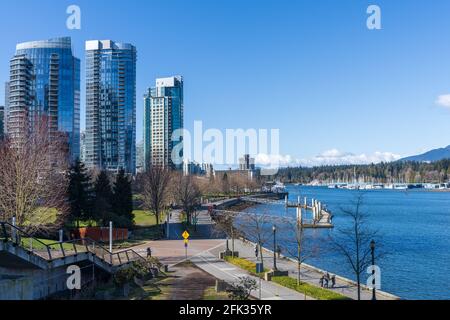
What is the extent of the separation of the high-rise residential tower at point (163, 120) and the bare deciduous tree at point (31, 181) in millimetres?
101949

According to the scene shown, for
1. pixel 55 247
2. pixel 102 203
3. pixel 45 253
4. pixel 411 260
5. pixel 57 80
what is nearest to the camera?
pixel 45 253

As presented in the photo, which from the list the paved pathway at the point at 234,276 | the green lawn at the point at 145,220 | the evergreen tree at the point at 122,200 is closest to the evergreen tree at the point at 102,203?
the evergreen tree at the point at 122,200

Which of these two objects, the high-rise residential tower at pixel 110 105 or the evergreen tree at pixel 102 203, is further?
the high-rise residential tower at pixel 110 105

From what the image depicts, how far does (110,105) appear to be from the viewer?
485ft

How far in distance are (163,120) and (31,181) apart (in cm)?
12126

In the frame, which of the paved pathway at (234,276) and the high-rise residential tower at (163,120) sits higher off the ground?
the high-rise residential tower at (163,120)

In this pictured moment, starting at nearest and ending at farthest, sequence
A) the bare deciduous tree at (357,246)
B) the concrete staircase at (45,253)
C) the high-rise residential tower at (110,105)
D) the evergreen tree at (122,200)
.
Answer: the concrete staircase at (45,253), the bare deciduous tree at (357,246), the evergreen tree at (122,200), the high-rise residential tower at (110,105)

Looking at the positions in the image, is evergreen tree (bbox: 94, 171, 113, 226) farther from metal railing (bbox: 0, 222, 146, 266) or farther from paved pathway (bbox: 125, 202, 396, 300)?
metal railing (bbox: 0, 222, 146, 266)

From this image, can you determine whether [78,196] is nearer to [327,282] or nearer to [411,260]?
[327,282]

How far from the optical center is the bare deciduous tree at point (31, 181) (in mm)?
30416

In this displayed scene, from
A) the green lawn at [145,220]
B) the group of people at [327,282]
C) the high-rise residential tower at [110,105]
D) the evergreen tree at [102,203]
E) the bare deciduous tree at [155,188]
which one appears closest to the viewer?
the group of people at [327,282]

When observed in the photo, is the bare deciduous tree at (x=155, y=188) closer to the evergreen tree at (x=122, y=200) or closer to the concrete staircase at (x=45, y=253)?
the evergreen tree at (x=122, y=200)

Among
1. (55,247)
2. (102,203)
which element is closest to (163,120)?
(102,203)
